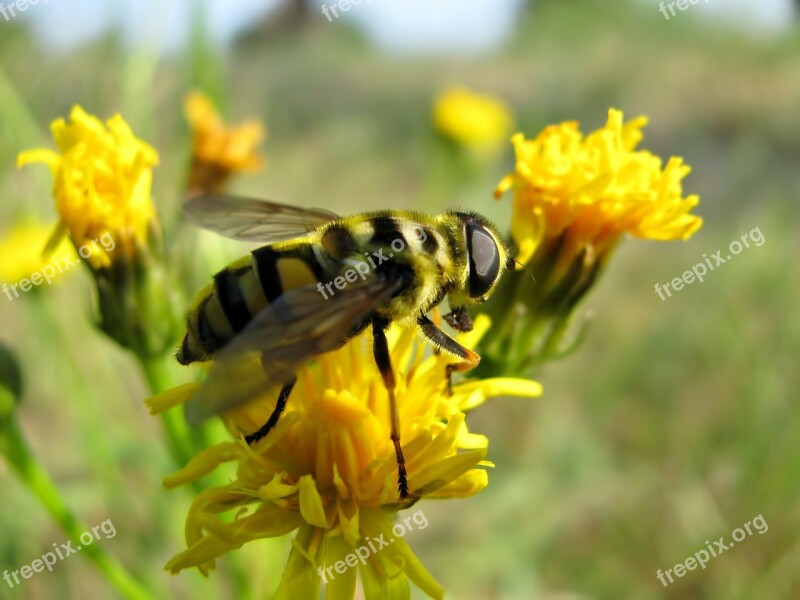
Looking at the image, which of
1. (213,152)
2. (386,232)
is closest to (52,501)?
(386,232)

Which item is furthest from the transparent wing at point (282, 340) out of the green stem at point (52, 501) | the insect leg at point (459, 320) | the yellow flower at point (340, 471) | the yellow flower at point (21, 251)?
the yellow flower at point (21, 251)

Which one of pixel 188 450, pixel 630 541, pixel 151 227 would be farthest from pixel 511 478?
pixel 151 227

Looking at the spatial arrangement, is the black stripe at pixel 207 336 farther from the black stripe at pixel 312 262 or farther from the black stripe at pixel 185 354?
the black stripe at pixel 312 262

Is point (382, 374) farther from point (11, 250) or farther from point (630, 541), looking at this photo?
point (11, 250)

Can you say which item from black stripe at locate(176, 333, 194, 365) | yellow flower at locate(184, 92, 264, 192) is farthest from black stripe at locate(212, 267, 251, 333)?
yellow flower at locate(184, 92, 264, 192)

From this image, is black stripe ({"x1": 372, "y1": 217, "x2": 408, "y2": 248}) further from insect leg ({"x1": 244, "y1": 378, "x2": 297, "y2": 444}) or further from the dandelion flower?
the dandelion flower
